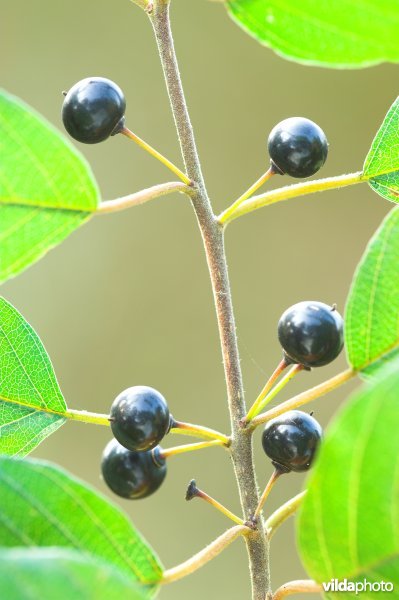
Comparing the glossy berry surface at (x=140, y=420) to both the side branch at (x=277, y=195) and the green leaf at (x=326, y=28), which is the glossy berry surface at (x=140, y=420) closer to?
the side branch at (x=277, y=195)

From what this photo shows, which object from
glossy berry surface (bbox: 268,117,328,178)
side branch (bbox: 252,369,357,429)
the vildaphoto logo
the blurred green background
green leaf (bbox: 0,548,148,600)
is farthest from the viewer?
the blurred green background

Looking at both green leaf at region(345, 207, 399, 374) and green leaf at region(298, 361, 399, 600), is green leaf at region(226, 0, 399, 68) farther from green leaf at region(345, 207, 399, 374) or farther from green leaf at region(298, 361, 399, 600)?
green leaf at region(298, 361, 399, 600)

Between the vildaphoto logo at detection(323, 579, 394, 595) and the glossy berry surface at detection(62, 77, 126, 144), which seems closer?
the vildaphoto logo at detection(323, 579, 394, 595)

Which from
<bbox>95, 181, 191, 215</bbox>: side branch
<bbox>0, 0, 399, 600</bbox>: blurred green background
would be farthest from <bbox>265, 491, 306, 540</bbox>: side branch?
<bbox>0, 0, 399, 600</bbox>: blurred green background

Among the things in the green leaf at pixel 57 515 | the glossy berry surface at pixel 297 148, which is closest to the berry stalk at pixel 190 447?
the green leaf at pixel 57 515

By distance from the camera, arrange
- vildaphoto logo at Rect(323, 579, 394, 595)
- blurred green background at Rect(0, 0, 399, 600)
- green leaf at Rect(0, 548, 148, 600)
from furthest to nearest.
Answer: blurred green background at Rect(0, 0, 399, 600), vildaphoto logo at Rect(323, 579, 394, 595), green leaf at Rect(0, 548, 148, 600)

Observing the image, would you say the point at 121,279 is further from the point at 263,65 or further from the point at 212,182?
the point at 263,65

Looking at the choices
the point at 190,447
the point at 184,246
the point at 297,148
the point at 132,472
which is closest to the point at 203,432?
the point at 190,447
